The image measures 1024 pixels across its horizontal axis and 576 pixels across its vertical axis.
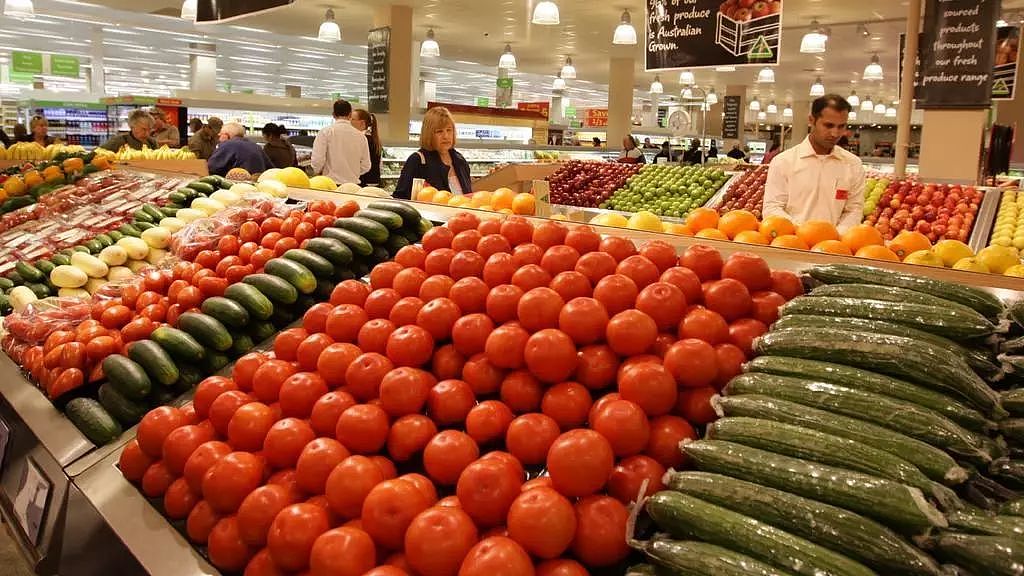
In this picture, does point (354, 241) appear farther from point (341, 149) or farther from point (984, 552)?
point (341, 149)

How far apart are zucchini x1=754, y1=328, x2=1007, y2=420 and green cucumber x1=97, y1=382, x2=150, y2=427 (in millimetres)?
2021

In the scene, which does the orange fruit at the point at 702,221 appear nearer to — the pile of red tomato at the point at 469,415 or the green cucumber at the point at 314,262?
the pile of red tomato at the point at 469,415

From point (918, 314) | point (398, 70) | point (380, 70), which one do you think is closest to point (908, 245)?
point (918, 314)

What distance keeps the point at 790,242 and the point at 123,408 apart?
2327 millimetres

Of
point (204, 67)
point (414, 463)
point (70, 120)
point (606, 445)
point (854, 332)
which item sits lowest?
point (414, 463)

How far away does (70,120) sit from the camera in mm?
15828

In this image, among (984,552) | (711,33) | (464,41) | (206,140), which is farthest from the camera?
(464,41)

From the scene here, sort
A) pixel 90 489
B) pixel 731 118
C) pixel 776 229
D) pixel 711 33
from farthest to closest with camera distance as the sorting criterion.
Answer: pixel 731 118, pixel 711 33, pixel 776 229, pixel 90 489

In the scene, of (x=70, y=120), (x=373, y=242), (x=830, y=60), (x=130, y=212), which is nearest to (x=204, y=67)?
(x=70, y=120)

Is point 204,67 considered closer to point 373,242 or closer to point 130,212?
point 130,212

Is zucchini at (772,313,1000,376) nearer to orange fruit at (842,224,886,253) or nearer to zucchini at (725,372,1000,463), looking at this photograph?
zucchini at (725,372,1000,463)

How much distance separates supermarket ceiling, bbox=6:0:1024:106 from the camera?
12.3 m

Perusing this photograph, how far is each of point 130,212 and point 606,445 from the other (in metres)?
3.83

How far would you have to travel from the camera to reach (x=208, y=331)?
2459 mm
